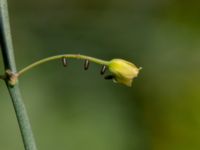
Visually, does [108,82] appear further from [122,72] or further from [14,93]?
[14,93]

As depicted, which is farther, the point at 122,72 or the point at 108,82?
the point at 108,82

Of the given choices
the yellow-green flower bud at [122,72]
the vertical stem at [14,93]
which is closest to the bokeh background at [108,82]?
the yellow-green flower bud at [122,72]

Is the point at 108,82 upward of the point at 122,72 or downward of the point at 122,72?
downward

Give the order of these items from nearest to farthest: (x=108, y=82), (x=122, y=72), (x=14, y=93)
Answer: (x=14, y=93) < (x=122, y=72) < (x=108, y=82)

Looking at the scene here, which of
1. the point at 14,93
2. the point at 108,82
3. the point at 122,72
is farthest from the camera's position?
the point at 108,82

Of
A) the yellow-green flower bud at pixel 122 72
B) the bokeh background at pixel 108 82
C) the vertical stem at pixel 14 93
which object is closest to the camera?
the vertical stem at pixel 14 93

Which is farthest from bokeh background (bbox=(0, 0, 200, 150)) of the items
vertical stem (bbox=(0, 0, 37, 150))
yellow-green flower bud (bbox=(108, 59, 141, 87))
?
vertical stem (bbox=(0, 0, 37, 150))

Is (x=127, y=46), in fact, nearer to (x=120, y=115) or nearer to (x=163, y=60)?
(x=163, y=60)

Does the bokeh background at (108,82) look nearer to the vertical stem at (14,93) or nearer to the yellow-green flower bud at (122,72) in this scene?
the yellow-green flower bud at (122,72)

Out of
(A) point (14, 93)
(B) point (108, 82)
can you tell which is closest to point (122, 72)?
(A) point (14, 93)
